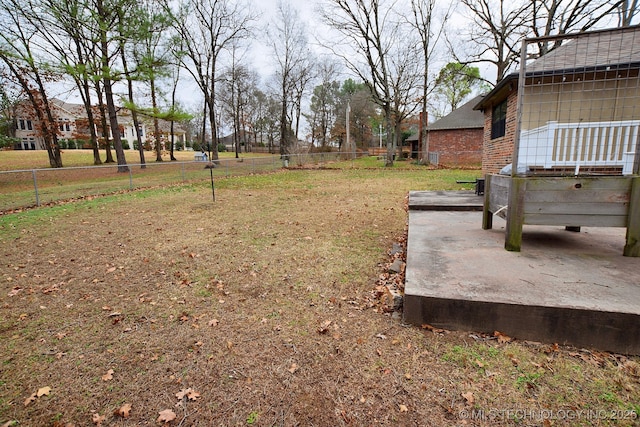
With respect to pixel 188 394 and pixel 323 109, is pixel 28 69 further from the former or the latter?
pixel 323 109

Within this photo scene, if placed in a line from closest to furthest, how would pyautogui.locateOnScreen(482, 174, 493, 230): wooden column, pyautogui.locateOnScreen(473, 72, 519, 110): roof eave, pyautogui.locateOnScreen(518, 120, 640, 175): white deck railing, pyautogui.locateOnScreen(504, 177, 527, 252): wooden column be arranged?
pyautogui.locateOnScreen(504, 177, 527, 252): wooden column < pyautogui.locateOnScreen(482, 174, 493, 230): wooden column < pyautogui.locateOnScreen(518, 120, 640, 175): white deck railing < pyautogui.locateOnScreen(473, 72, 519, 110): roof eave

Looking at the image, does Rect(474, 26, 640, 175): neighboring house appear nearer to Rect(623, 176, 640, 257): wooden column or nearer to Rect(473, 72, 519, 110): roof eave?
Rect(473, 72, 519, 110): roof eave

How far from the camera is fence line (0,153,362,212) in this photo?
30.2 ft

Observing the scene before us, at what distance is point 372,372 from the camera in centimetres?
203

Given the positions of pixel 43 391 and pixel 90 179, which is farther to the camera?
pixel 90 179

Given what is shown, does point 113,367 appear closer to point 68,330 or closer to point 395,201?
point 68,330

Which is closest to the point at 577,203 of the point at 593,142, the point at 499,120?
the point at 593,142

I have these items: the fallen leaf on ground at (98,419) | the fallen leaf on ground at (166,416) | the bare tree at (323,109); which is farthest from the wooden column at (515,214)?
the bare tree at (323,109)

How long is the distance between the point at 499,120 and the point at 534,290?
962 centimetres

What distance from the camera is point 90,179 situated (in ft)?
46.2

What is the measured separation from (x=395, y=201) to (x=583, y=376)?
640 centimetres

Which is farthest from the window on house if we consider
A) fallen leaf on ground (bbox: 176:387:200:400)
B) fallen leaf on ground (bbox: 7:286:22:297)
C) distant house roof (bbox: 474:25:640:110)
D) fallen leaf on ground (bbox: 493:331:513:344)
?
fallen leaf on ground (bbox: 7:286:22:297)

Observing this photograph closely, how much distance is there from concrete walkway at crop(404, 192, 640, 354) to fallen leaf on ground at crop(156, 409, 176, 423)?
5.70 ft

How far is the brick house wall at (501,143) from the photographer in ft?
27.8
